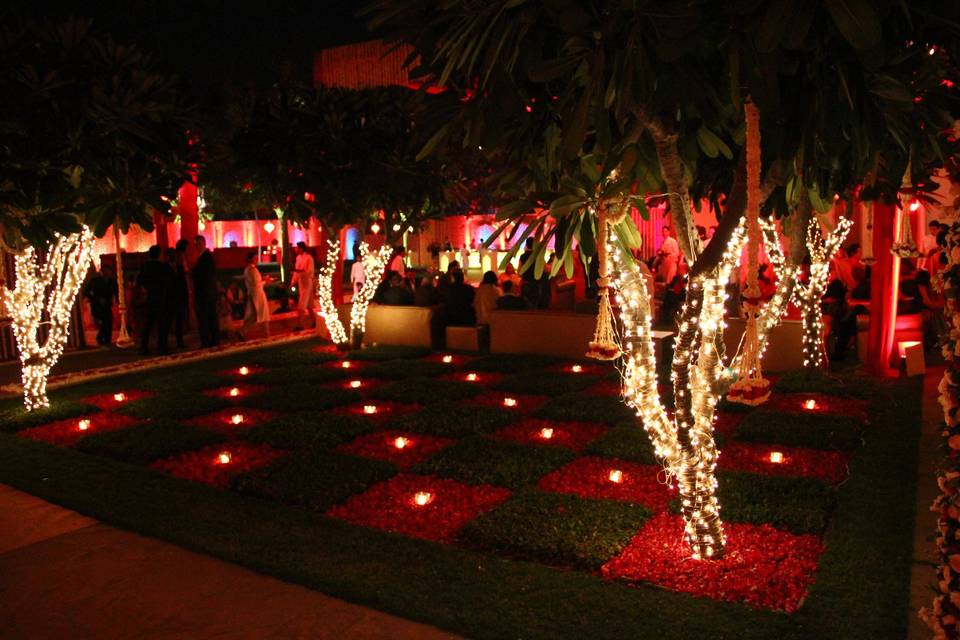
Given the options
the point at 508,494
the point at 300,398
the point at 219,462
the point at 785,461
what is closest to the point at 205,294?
the point at 300,398

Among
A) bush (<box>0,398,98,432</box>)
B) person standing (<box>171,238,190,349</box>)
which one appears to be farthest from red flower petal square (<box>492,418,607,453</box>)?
person standing (<box>171,238,190,349</box>)

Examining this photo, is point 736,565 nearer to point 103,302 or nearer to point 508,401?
point 508,401

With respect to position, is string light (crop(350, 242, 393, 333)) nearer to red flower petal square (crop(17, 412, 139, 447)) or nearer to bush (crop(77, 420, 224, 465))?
red flower petal square (crop(17, 412, 139, 447))

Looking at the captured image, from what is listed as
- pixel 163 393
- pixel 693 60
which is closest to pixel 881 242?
pixel 693 60

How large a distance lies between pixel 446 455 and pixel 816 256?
4937 mm

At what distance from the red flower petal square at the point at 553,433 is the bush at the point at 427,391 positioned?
131cm

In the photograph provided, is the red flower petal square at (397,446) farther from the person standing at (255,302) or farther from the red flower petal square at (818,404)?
the person standing at (255,302)

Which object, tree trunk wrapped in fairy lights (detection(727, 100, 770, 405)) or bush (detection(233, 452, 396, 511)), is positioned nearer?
tree trunk wrapped in fairy lights (detection(727, 100, 770, 405))

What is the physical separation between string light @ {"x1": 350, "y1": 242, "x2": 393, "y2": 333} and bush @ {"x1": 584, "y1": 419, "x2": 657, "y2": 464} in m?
5.68

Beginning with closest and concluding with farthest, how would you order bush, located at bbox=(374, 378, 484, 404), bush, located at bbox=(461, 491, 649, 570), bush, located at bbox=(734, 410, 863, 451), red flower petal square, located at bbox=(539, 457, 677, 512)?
1. bush, located at bbox=(461, 491, 649, 570)
2. red flower petal square, located at bbox=(539, 457, 677, 512)
3. bush, located at bbox=(734, 410, 863, 451)
4. bush, located at bbox=(374, 378, 484, 404)

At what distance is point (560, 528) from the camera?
5.10 meters

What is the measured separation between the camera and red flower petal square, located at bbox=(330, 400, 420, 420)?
8.30 metres

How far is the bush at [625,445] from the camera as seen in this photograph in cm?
650

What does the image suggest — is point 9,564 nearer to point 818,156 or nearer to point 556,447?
point 556,447
